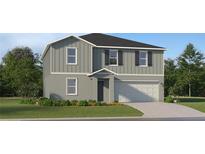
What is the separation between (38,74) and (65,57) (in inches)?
149

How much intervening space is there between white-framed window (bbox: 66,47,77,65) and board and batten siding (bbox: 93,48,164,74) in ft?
6.16

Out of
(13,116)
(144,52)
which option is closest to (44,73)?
(144,52)

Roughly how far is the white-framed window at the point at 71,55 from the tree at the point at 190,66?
8.30 meters

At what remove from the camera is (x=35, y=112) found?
80.2 ft

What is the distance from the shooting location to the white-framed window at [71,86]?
107 feet

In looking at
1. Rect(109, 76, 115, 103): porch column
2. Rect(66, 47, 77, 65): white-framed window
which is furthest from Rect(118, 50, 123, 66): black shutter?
Rect(66, 47, 77, 65): white-framed window

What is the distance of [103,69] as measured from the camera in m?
33.6

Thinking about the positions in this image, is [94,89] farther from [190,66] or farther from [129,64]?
[190,66]

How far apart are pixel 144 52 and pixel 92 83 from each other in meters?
5.49

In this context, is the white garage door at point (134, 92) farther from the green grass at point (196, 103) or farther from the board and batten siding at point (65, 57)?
the green grass at point (196, 103)

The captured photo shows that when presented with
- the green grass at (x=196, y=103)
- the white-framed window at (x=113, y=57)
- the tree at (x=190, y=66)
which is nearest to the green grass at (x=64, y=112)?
the green grass at (x=196, y=103)

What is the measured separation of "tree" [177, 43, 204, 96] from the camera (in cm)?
2842

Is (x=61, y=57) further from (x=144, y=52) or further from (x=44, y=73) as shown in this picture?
(x=144, y=52)

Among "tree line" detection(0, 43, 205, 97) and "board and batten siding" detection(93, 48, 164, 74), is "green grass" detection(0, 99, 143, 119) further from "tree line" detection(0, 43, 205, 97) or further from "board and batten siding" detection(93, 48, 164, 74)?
"board and batten siding" detection(93, 48, 164, 74)
